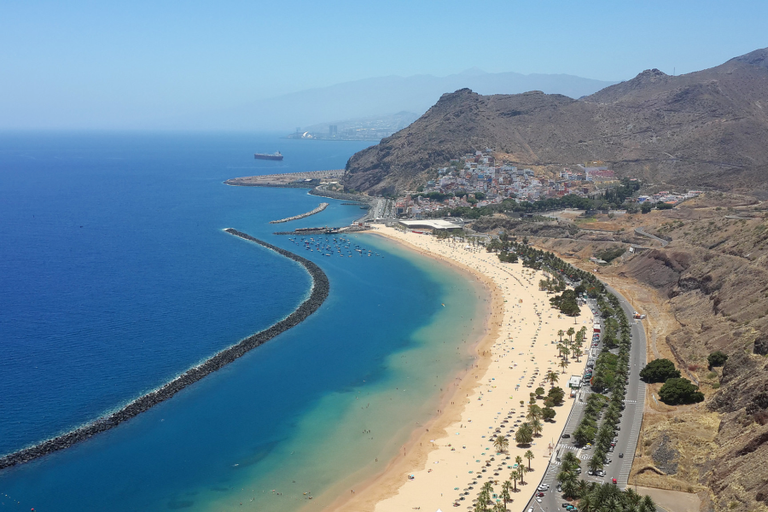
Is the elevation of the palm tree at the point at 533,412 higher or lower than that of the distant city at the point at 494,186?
lower

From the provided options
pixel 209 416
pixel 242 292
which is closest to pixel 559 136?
pixel 242 292

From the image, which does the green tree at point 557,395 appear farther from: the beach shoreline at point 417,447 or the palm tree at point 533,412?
the beach shoreline at point 417,447

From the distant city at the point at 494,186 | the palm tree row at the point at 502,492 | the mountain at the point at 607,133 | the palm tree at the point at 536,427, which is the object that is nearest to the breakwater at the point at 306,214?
the distant city at the point at 494,186

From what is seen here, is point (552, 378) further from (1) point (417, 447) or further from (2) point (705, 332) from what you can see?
(2) point (705, 332)

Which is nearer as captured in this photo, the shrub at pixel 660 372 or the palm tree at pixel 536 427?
the palm tree at pixel 536 427

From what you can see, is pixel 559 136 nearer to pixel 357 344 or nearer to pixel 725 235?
pixel 725 235

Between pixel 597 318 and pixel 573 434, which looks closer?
pixel 573 434
